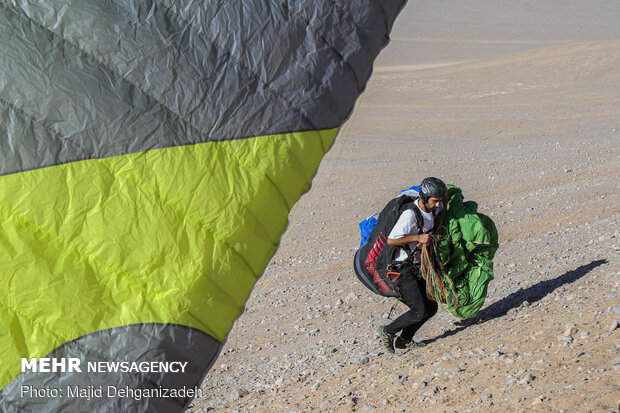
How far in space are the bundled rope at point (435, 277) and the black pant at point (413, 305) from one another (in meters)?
0.08

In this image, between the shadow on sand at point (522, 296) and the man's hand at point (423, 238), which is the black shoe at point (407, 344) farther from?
the man's hand at point (423, 238)

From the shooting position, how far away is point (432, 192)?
4332 millimetres

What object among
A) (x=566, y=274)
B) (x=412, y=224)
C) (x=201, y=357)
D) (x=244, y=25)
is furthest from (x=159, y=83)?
(x=566, y=274)

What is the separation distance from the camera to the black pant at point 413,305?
15.8 feet

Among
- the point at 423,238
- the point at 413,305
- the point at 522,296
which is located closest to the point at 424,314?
the point at 413,305

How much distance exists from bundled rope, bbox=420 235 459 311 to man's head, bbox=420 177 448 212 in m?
0.30

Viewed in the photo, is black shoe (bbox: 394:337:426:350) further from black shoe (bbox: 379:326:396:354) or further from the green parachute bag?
the green parachute bag

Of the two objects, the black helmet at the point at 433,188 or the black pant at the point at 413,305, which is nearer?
the black helmet at the point at 433,188

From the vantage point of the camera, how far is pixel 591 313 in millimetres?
4652

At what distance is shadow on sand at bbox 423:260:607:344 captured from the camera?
17.9 ft

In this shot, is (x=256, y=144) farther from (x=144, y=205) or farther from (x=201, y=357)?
(x=201, y=357)

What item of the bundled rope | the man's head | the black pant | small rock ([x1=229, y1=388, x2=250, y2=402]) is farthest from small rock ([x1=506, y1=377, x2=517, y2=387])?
small rock ([x1=229, y1=388, x2=250, y2=402])

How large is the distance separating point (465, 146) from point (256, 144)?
1237 centimetres

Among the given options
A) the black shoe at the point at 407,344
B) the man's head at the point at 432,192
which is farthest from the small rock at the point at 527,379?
the black shoe at the point at 407,344
